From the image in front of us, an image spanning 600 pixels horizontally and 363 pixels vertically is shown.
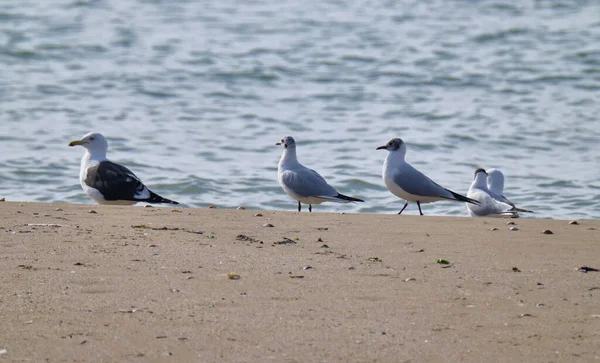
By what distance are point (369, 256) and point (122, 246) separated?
56.6 inches

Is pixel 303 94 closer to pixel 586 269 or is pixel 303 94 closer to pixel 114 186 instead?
pixel 114 186

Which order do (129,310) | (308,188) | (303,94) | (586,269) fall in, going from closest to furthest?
1. (129,310)
2. (586,269)
3. (308,188)
4. (303,94)

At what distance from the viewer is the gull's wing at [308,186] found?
29.9 ft

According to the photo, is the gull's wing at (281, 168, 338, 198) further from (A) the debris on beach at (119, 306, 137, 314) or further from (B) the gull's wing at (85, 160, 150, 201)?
(A) the debris on beach at (119, 306, 137, 314)

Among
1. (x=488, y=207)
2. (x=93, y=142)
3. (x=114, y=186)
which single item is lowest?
(x=488, y=207)

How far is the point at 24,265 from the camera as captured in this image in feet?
17.4

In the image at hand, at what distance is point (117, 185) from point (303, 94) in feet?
26.8

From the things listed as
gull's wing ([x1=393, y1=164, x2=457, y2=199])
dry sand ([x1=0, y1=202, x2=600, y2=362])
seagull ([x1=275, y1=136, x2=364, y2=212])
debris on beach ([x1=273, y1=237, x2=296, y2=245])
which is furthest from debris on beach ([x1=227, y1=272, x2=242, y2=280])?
gull's wing ([x1=393, y1=164, x2=457, y2=199])

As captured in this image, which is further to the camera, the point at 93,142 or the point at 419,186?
the point at 93,142

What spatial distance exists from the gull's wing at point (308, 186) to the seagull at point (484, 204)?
1.32 m

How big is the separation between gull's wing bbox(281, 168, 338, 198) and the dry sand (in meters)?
2.05

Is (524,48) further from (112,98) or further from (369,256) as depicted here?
(369,256)

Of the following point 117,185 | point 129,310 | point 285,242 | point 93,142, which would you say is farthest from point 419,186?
point 129,310

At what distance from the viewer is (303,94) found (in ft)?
55.4
